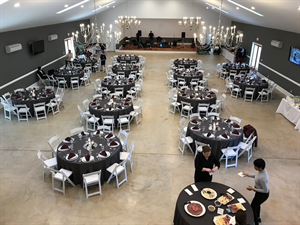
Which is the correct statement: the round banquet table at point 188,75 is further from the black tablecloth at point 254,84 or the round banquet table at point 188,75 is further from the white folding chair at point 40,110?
the white folding chair at point 40,110

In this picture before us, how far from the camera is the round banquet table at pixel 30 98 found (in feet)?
39.8

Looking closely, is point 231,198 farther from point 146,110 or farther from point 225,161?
point 146,110

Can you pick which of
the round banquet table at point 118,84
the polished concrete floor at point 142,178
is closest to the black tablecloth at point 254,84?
the polished concrete floor at point 142,178

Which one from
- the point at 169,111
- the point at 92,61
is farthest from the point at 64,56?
the point at 169,111

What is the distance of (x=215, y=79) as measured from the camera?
63.7 feet

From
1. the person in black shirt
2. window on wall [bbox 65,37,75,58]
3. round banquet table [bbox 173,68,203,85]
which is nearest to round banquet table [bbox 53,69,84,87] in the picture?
round banquet table [bbox 173,68,203,85]

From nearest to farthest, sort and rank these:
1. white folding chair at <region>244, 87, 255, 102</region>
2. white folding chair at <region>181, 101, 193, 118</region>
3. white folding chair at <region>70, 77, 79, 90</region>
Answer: white folding chair at <region>181, 101, 193, 118</region>
white folding chair at <region>244, 87, 255, 102</region>
white folding chair at <region>70, 77, 79, 90</region>

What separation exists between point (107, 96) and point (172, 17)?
65.3 ft

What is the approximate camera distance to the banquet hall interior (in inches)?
278

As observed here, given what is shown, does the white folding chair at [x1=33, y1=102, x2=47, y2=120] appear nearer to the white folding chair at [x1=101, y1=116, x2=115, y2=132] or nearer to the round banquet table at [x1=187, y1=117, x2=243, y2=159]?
the white folding chair at [x1=101, y1=116, x2=115, y2=132]

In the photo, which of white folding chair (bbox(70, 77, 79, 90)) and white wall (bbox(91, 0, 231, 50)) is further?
white wall (bbox(91, 0, 231, 50))

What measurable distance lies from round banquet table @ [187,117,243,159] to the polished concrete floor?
29.6 inches

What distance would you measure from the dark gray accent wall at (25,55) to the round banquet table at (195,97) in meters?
9.20

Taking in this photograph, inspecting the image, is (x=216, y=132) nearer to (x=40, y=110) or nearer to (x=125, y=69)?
(x=40, y=110)
